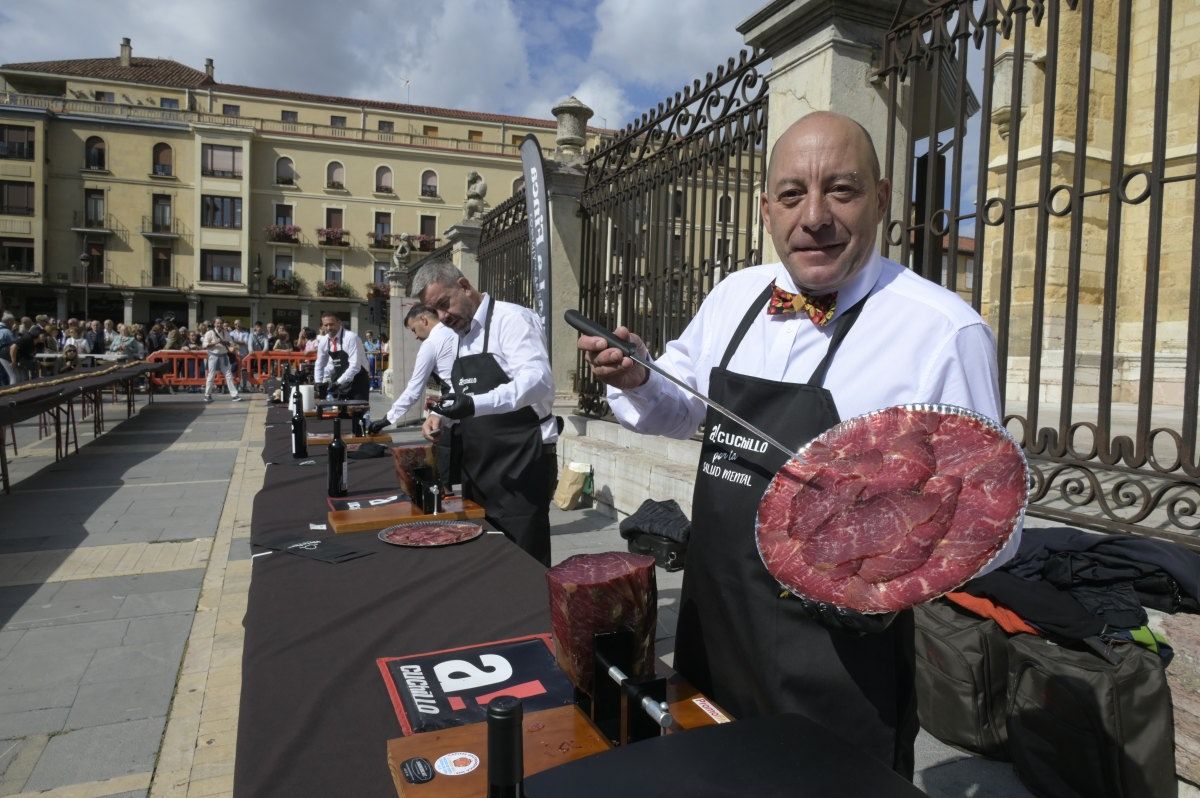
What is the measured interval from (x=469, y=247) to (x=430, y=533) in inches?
407

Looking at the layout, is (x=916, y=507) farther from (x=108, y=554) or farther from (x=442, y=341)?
(x=108, y=554)

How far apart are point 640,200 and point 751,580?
571 centimetres

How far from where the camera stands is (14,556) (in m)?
5.28

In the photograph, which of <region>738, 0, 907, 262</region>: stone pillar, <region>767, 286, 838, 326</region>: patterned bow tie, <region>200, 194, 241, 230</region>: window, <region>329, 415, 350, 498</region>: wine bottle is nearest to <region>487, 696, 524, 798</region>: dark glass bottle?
<region>767, 286, 838, 326</region>: patterned bow tie

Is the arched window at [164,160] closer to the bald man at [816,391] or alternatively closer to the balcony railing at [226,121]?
the balcony railing at [226,121]

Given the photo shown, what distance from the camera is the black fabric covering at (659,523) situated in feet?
12.6

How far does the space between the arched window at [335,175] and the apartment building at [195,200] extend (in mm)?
85

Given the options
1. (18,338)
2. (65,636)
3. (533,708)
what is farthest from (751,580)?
(18,338)

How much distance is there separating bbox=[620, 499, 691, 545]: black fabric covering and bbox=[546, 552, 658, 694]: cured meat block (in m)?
2.34

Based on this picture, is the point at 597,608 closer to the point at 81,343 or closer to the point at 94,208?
the point at 81,343

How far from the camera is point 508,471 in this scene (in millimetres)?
3691

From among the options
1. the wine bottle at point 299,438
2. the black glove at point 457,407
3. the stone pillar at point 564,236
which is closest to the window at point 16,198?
the stone pillar at point 564,236

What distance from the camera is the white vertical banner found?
7383mm

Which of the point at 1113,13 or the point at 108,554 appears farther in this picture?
the point at 1113,13
